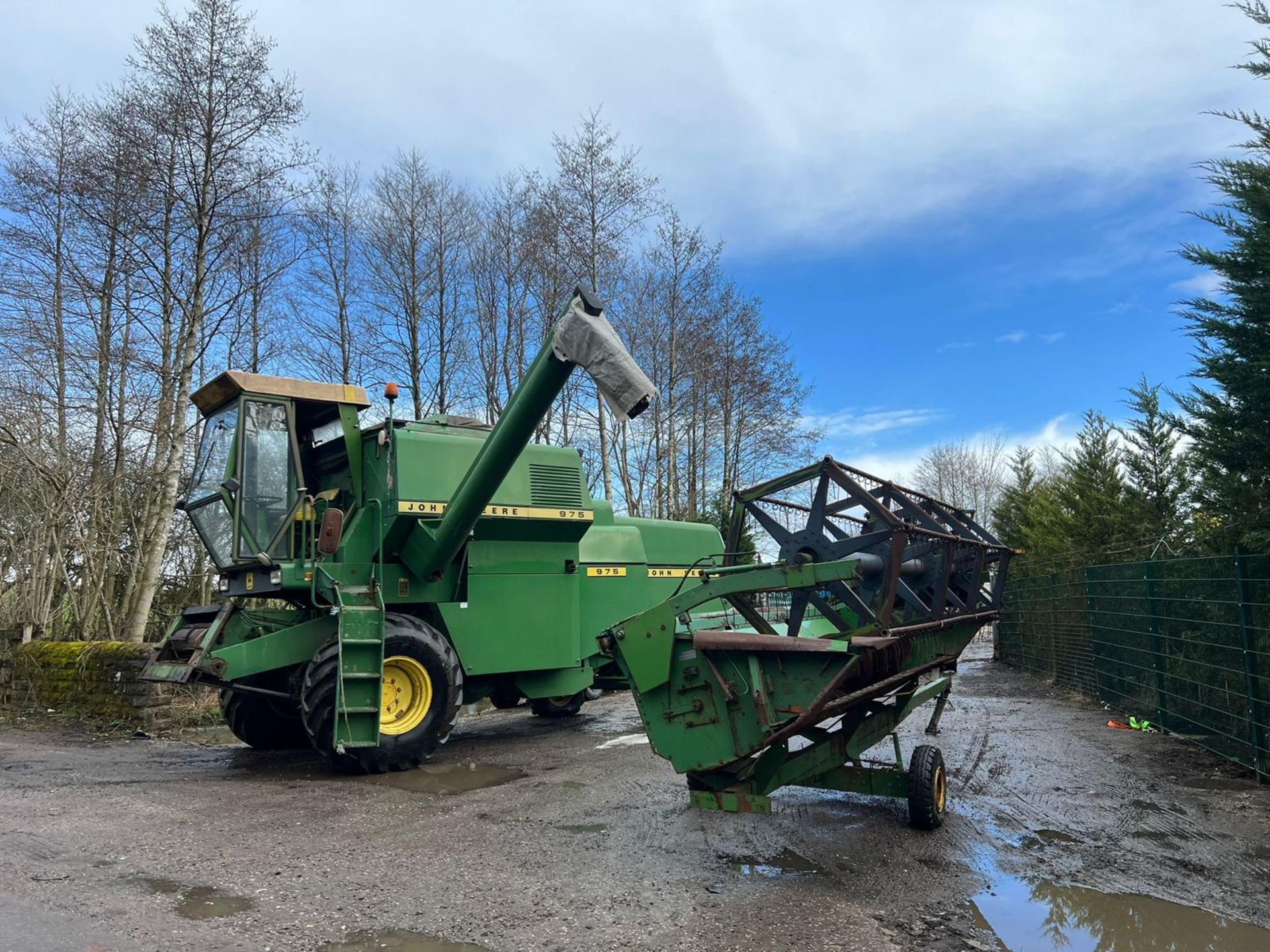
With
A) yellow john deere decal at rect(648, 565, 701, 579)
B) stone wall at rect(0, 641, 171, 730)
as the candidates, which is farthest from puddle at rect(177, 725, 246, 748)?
yellow john deere decal at rect(648, 565, 701, 579)

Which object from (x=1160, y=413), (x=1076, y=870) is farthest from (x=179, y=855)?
(x=1160, y=413)

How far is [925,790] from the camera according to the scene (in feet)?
18.3

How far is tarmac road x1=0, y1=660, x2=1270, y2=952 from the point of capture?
4121 millimetres

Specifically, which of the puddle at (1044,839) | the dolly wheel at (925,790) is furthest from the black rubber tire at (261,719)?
the puddle at (1044,839)

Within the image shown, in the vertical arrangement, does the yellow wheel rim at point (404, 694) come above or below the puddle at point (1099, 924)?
above

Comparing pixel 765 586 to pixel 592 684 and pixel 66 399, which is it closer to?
pixel 592 684

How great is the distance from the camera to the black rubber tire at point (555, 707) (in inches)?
464

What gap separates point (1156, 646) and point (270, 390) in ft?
29.3

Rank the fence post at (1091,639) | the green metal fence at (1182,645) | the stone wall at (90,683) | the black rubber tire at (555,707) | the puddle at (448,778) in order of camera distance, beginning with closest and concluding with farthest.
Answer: the green metal fence at (1182,645) → the puddle at (448,778) → the stone wall at (90,683) → the fence post at (1091,639) → the black rubber tire at (555,707)

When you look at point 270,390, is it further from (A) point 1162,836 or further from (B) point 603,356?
(A) point 1162,836

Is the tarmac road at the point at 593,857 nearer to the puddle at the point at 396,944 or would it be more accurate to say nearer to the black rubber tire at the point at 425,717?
the puddle at the point at 396,944

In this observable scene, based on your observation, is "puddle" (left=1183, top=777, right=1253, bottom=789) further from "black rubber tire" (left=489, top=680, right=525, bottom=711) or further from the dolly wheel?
"black rubber tire" (left=489, top=680, right=525, bottom=711)

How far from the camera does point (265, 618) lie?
8.99m

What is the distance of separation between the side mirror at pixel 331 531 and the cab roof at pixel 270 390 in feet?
4.87
